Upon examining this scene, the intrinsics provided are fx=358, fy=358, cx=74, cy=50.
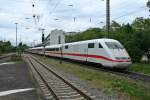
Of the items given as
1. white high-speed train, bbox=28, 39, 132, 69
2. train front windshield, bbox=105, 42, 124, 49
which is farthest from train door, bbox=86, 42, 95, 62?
train front windshield, bbox=105, 42, 124, 49

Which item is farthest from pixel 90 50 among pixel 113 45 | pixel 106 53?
pixel 106 53

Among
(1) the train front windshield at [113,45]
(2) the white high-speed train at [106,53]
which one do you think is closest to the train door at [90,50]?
(2) the white high-speed train at [106,53]

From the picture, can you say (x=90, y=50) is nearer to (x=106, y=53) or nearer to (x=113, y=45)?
(x=113, y=45)

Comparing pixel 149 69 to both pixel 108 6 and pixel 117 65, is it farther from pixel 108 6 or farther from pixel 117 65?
pixel 108 6

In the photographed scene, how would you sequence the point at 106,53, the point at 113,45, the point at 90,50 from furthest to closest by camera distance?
the point at 90,50 < the point at 113,45 < the point at 106,53

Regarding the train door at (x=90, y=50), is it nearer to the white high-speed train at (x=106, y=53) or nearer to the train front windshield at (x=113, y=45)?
the white high-speed train at (x=106, y=53)

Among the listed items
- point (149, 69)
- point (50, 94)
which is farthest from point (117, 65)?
point (50, 94)

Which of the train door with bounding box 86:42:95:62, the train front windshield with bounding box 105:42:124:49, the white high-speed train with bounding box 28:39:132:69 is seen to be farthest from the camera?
the train door with bounding box 86:42:95:62

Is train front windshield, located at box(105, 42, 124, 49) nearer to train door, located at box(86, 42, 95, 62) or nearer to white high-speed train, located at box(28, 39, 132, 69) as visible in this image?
white high-speed train, located at box(28, 39, 132, 69)

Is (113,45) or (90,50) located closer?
(113,45)

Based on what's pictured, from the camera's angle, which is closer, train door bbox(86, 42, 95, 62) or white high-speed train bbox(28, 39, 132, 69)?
white high-speed train bbox(28, 39, 132, 69)

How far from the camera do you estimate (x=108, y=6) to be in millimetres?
36188

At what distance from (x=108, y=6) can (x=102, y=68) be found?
6513 mm

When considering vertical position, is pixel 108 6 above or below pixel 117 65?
above
